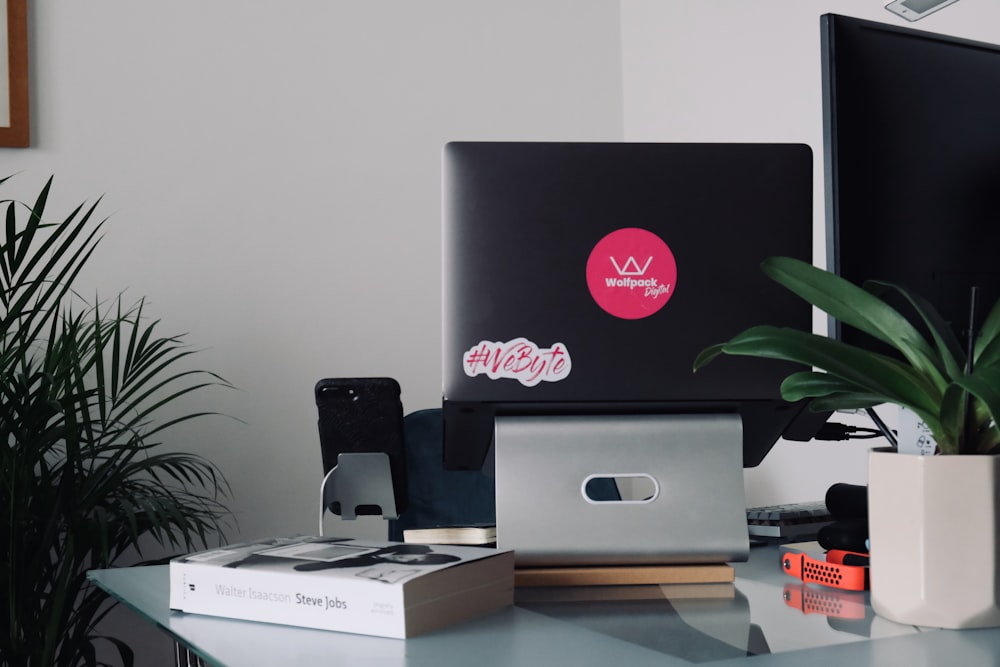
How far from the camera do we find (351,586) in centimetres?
74

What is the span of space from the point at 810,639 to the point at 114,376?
1.70m

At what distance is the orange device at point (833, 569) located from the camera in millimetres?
919

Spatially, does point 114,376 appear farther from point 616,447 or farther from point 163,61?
point 616,447

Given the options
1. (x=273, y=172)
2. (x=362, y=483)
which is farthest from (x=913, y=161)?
(x=273, y=172)

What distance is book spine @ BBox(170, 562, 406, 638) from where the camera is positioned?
73 cm

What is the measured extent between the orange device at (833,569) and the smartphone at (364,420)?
405 millimetres

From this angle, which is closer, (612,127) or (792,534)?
(792,534)

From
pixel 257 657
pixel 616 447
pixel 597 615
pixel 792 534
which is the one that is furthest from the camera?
pixel 792 534

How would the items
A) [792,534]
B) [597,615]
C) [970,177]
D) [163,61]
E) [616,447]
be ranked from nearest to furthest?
[597,615] < [616,447] < [970,177] < [792,534] < [163,61]

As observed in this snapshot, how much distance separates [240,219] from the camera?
275 centimetres

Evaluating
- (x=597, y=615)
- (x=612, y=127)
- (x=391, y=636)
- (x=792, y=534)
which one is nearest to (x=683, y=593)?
(x=597, y=615)

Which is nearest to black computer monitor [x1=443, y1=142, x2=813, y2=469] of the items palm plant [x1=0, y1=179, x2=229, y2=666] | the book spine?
the book spine

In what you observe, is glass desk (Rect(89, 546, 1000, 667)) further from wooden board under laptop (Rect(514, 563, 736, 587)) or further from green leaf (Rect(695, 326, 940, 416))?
green leaf (Rect(695, 326, 940, 416))

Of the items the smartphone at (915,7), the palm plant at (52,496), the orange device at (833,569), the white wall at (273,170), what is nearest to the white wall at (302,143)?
the white wall at (273,170)
